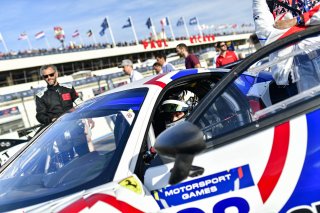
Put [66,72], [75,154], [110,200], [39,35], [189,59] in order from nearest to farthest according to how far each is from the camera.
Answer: [110,200]
[75,154]
[189,59]
[39,35]
[66,72]

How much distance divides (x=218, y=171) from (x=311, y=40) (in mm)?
843

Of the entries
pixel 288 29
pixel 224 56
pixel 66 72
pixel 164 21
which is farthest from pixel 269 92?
pixel 164 21

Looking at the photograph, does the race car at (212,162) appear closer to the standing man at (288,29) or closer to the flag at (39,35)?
the standing man at (288,29)

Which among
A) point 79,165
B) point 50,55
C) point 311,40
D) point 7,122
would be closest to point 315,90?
point 311,40

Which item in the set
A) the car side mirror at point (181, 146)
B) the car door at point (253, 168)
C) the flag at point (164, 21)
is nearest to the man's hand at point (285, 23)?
the car door at point (253, 168)

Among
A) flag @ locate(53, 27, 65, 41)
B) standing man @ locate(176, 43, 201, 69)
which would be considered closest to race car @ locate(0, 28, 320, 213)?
standing man @ locate(176, 43, 201, 69)

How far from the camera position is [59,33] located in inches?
2116

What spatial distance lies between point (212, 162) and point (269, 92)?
2.70 ft

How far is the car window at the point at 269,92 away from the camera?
1.85 m

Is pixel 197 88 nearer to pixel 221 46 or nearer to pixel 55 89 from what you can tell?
pixel 55 89

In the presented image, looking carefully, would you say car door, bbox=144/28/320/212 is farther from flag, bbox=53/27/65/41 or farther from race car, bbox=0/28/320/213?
flag, bbox=53/27/65/41

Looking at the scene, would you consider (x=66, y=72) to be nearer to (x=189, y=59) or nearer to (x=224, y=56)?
(x=224, y=56)

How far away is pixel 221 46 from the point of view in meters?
7.96

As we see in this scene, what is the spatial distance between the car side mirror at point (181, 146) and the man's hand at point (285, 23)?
1.23m
